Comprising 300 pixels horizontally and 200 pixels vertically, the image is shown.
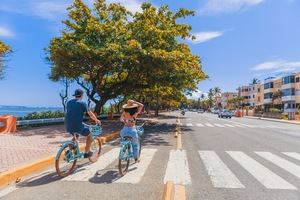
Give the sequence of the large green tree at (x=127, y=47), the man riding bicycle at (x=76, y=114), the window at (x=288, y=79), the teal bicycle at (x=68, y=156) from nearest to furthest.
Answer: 1. the teal bicycle at (x=68, y=156)
2. the man riding bicycle at (x=76, y=114)
3. the large green tree at (x=127, y=47)
4. the window at (x=288, y=79)

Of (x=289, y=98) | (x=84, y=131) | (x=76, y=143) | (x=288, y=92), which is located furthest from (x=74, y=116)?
(x=288, y=92)

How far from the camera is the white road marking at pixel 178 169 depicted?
7262 millimetres

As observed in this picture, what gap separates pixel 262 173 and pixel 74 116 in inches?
174

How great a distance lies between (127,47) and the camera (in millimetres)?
20938

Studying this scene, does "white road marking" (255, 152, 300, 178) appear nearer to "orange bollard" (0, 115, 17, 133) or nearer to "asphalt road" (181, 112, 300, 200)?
"asphalt road" (181, 112, 300, 200)

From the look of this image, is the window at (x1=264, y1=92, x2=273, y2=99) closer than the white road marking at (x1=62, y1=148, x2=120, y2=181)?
No

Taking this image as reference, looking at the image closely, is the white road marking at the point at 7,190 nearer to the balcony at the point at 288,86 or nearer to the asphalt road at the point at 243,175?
the asphalt road at the point at 243,175

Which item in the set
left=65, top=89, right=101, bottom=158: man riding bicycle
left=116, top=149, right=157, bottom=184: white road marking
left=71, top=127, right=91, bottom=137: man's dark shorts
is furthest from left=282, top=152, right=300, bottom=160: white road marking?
left=65, top=89, right=101, bottom=158: man riding bicycle

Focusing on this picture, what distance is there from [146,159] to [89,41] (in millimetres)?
14308

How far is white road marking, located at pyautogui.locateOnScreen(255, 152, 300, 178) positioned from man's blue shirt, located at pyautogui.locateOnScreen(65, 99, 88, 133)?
4.97 m

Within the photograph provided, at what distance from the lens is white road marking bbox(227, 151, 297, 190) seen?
276 inches

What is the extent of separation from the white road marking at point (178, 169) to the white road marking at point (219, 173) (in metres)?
0.51

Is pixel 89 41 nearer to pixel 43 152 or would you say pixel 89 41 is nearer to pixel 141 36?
pixel 141 36

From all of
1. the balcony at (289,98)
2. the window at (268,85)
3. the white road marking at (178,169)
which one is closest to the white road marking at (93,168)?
the white road marking at (178,169)
